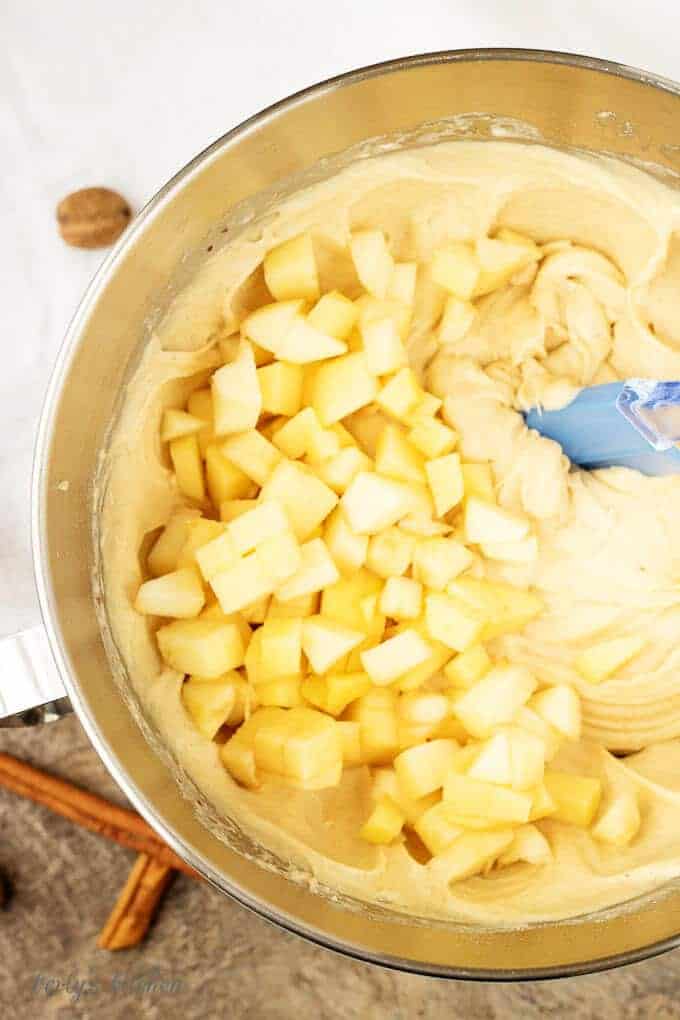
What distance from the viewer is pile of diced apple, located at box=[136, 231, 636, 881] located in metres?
1.02

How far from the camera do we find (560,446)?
1.17 meters

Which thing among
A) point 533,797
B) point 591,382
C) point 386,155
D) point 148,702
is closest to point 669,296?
point 591,382

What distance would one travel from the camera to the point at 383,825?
41.3 inches

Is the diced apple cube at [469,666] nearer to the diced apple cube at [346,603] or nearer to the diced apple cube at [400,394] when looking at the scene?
the diced apple cube at [346,603]

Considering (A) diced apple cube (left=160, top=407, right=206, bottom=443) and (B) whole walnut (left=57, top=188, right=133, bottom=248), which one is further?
(B) whole walnut (left=57, top=188, right=133, bottom=248)

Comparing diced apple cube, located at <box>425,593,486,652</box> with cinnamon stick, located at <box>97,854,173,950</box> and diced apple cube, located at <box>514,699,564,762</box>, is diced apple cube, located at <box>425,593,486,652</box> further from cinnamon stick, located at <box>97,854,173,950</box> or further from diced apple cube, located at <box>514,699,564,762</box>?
cinnamon stick, located at <box>97,854,173,950</box>

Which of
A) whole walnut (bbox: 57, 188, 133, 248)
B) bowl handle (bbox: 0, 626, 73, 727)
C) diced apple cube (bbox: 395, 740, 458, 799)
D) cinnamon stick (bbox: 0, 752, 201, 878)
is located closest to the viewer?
bowl handle (bbox: 0, 626, 73, 727)

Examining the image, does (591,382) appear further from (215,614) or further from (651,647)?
(215,614)

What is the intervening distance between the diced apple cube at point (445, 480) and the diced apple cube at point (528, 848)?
36 cm

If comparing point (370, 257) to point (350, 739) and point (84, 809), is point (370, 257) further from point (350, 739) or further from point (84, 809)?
point (84, 809)

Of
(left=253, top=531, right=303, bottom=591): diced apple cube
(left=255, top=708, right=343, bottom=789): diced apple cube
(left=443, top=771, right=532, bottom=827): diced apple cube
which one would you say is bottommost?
(left=443, top=771, right=532, bottom=827): diced apple cube

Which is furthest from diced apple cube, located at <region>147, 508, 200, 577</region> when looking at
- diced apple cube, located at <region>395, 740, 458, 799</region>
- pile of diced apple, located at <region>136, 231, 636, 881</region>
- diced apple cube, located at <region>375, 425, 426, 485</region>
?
diced apple cube, located at <region>395, 740, 458, 799</region>

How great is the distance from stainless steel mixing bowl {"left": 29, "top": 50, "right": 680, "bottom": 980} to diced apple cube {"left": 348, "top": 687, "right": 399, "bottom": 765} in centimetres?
18

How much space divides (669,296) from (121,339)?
0.60 meters
